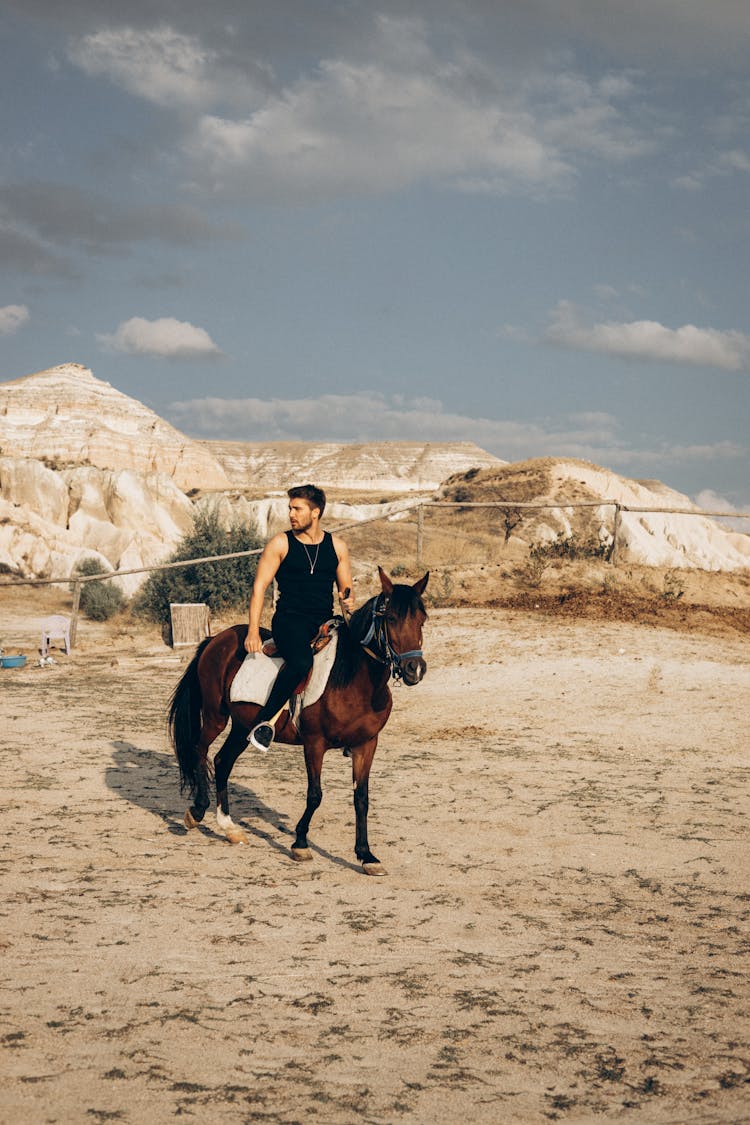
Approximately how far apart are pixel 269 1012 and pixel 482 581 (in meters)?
15.1

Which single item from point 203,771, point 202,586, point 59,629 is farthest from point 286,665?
point 202,586

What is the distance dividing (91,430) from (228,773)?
261ft

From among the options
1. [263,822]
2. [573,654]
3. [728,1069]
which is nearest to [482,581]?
[573,654]

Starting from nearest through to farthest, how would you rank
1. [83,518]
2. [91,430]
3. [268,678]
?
[268,678] < [83,518] < [91,430]

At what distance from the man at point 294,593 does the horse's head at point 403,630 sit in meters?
0.50

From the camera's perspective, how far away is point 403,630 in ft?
18.5

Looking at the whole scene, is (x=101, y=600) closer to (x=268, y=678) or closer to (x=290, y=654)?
(x=268, y=678)

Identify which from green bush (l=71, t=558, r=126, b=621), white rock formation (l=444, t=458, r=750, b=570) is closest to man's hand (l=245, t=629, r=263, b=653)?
green bush (l=71, t=558, r=126, b=621)

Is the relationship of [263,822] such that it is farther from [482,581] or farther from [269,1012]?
[482,581]

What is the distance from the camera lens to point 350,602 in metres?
6.40

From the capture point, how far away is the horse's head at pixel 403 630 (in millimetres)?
5547

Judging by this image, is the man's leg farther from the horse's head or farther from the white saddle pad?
the horse's head

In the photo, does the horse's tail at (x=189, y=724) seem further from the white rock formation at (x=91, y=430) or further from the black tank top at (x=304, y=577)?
the white rock formation at (x=91, y=430)

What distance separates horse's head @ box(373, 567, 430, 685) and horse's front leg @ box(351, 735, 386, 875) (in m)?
0.63
